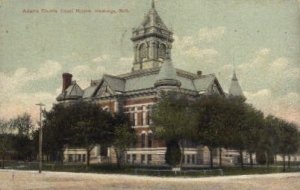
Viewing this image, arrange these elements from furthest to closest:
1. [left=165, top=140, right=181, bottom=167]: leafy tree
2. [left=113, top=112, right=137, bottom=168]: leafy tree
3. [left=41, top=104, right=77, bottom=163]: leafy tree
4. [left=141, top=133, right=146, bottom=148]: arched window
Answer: [left=141, top=133, right=146, bottom=148]: arched window < [left=41, top=104, right=77, bottom=163]: leafy tree < [left=113, top=112, right=137, bottom=168]: leafy tree < [left=165, top=140, right=181, bottom=167]: leafy tree

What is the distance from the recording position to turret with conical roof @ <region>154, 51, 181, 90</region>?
4981 centimetres

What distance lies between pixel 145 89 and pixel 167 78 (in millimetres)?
3032

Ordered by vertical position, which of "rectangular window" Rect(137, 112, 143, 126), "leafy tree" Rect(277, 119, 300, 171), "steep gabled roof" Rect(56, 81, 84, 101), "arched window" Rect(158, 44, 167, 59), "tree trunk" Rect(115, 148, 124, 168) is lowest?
"tree trunk" Rect(115, 148, 124, 168)

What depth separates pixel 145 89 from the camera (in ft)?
171

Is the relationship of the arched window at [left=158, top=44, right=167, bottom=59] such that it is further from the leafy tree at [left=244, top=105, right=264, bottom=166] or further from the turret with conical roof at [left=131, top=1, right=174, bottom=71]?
the leafy tree at [left=244, top=105, right=264, bottom=166]

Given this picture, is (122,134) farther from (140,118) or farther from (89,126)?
(140,118)

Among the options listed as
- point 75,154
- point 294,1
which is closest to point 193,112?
point 294,1

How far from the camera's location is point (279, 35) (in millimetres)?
27016

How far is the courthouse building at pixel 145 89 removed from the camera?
164 ft

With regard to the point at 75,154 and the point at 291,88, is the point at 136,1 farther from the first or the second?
the point at 75,154

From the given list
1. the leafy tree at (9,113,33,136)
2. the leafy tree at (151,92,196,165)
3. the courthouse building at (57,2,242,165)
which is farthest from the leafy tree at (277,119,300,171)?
the leafy tree at (9,113,33,136)

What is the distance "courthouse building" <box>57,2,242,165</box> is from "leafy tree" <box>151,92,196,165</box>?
321 inches

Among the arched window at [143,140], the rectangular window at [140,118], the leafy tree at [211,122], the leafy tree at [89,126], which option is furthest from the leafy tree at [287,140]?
the rectangular window at [140,118]

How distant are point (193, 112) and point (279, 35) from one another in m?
15.3
